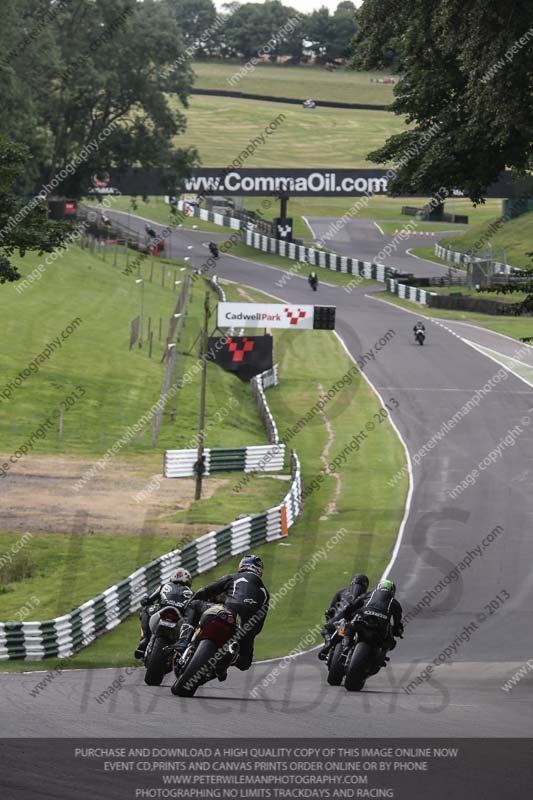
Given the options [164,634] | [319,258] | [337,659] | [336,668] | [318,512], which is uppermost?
[164,634]

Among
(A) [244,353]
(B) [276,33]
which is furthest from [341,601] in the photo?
(B) [276,33]

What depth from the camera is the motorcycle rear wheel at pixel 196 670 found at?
1395 centimetres

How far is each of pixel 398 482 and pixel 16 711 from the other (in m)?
26.2

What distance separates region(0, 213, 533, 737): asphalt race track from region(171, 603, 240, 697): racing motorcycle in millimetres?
209

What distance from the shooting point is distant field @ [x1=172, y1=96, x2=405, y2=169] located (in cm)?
13150

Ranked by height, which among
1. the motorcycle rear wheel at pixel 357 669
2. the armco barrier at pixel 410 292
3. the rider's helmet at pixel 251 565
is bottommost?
the armco barrier at pixel 410 292

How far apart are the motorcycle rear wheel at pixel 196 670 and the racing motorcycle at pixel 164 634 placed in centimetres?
84

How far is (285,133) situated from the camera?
14338 cm

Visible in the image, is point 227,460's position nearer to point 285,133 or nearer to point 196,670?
point 196,670

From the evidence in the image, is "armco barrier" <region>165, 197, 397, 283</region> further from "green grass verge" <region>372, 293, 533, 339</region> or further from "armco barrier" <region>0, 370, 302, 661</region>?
"armco barrier" <region>0, 370, 302, 661</region>

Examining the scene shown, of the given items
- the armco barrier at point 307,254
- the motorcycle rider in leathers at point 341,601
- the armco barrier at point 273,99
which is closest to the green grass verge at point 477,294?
the armco barrier at point 307,254

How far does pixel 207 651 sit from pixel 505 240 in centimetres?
7940

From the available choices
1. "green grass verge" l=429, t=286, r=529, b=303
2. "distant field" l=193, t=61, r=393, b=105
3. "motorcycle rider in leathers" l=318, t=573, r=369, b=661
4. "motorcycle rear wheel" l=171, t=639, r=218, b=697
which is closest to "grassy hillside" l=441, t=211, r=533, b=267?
"green grass verge" l=429, t=286, r=529, b=303

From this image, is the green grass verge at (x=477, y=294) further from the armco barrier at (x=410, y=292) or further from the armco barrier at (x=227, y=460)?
the armco barrier at (x=227, y=460)
